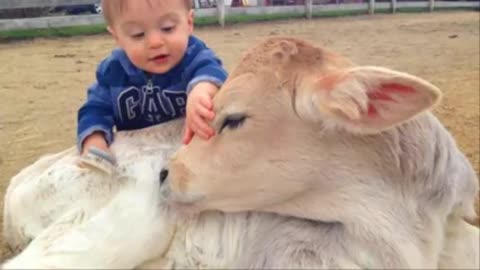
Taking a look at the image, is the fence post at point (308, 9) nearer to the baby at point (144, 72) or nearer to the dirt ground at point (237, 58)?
the dirt ground at point (237, 58)

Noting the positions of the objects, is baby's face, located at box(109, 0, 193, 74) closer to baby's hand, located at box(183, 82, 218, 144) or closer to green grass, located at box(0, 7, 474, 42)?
baby's hand, located at box(183, 82, 218, 144)

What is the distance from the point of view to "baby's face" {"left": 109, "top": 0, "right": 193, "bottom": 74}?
3.34m

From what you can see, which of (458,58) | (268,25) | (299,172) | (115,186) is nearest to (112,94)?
(115,186)

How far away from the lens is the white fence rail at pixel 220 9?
536 inches

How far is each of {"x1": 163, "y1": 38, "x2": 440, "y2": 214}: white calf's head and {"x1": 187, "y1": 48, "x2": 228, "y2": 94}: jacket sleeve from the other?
45 centimetres

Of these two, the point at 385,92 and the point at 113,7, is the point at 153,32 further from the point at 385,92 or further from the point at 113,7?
the point at 385,92

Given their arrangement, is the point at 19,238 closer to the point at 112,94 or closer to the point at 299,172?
the point at 112,94

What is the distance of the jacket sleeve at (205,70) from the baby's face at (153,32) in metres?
0.08

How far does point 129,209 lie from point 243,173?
43 centimetres

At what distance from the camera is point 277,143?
2.70m

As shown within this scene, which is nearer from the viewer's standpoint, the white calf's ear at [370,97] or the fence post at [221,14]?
the white calf's ear at [370,97]

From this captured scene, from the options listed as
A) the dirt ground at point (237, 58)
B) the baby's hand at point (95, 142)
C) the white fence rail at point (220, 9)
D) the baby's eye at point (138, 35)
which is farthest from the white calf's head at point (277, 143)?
the white fence rail at point (220, 9)

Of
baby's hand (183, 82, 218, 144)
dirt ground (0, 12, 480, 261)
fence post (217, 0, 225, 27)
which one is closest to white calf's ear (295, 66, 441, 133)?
baby's hand (183, 82, 218, 144)

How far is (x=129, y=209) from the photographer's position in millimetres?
2902
